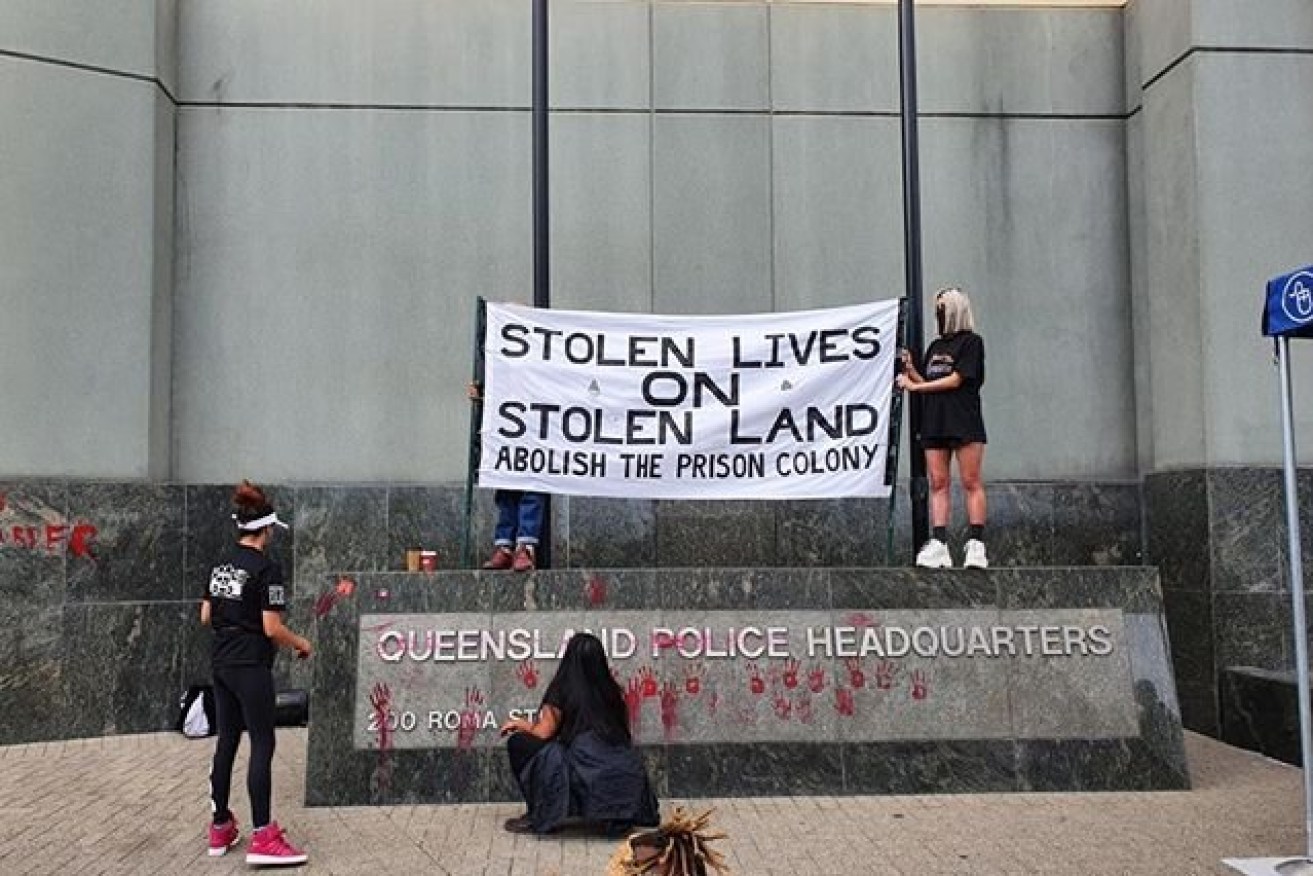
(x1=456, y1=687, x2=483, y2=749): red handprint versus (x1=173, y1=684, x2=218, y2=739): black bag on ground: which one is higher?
(x1=456, y1=687, x2=483, y2=749): red handprint

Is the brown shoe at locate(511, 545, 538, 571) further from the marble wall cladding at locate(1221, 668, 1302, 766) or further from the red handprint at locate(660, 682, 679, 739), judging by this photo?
the marble wall cladding at locate(1221, 668, 1302, 766)

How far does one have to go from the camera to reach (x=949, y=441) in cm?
789

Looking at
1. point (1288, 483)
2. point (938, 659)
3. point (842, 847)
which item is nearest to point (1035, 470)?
point (938, 659)

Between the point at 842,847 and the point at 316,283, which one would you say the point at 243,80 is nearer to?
the point at 316,283

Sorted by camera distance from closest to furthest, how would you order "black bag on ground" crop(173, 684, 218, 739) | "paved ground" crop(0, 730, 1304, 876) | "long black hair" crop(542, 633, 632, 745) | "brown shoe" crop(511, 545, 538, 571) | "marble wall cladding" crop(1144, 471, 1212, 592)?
"paved ground" crop(0, 730, 1304, 876) → "long black hair" crop(542, 633, 632, 745) → "brown shoe" crop(511, 545, 538, 571) → "black bag on ground" crop(173, 684, 218, 739) → "marble wall cladding" crop(1144, 471, 1212, 592)

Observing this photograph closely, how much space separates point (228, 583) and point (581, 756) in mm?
1990

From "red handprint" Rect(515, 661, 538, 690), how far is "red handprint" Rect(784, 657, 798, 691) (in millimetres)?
1524

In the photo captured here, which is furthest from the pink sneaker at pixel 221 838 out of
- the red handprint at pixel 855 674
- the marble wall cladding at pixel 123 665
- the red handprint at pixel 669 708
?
the marble wall cladding at pixel 123 665

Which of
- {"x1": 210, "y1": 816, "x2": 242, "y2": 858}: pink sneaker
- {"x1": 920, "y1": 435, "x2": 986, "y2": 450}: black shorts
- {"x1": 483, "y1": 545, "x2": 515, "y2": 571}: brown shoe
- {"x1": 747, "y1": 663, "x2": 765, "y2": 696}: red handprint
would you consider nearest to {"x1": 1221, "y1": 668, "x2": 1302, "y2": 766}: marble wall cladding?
{"x1": 920, "y1": 435, "x2": 986, "y2": 450}: black shorts

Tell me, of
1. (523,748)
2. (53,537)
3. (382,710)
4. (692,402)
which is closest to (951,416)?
(692,402)

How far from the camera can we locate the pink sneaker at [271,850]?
5848mm

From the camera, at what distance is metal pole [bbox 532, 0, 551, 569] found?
836cm

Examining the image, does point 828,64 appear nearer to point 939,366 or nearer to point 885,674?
point 939,366

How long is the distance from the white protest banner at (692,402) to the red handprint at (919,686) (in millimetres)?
1228
